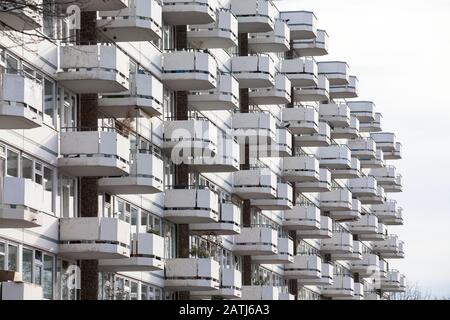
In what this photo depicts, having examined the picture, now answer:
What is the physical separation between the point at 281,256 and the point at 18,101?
4305 cm

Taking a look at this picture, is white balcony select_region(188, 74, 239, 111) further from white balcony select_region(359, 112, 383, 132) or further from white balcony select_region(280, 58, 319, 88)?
white balcony select_region(359, 112, 383, 132)

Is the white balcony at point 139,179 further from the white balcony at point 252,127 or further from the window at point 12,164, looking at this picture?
the white balcony at point 252,127

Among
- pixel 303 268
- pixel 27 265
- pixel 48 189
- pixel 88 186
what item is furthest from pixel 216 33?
pixel 303 268

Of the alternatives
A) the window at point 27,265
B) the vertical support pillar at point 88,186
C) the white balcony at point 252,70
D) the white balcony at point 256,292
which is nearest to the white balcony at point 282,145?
the white balcony at point 252,70

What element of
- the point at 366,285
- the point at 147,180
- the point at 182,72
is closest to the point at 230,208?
the point at 182,72

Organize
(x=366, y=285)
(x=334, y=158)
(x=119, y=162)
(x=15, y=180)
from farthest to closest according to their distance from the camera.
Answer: (x=366, y=285) < (x=334, y=158) < (x=119, y=162) < (x=15, y=180)

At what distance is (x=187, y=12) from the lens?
2562 inches

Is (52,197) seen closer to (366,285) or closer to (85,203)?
(85,203)

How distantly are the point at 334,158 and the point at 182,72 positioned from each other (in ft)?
134

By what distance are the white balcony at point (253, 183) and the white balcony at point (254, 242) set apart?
1.89 metres

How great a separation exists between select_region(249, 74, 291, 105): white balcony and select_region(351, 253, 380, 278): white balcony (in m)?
39.4

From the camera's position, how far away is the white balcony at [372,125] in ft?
406

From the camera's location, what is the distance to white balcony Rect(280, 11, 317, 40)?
93.2 meters

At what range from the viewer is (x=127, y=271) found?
195ft
